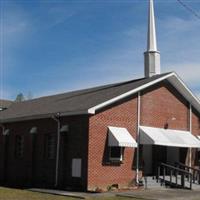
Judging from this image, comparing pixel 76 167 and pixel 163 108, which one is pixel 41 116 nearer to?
pixel 76 167

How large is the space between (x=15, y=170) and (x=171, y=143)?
31.8 ft

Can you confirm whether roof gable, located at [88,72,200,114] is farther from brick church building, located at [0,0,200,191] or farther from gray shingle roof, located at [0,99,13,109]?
gray shingle roof, located at [0,99,13,109]

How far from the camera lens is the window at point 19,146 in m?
28.1

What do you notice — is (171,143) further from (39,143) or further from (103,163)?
(39,143)

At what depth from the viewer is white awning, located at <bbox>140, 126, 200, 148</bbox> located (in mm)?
24163

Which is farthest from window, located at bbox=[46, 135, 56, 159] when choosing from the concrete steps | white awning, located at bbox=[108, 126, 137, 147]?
the concrete steps

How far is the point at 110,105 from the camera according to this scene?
77.2ft

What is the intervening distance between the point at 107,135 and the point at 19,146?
757cm

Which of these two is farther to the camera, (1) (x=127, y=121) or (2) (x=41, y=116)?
(2) (x=41, y=116)

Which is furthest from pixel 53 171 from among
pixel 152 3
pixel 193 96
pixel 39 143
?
pixel 152 3

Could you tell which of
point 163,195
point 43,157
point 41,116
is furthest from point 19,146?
point 163,195

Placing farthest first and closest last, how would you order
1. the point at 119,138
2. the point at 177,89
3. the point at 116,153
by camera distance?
the point at 177,89 → the point at 116,153 → the point at 119,138

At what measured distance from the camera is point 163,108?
26953 millimetres

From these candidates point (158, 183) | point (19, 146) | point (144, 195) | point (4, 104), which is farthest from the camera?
point (4, 104)
